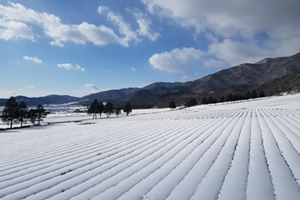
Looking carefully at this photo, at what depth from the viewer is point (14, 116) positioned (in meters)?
38.4

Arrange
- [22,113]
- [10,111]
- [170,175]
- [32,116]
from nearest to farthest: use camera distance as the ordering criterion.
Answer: [170,175]
[10,111]
[22,113]
[32,116]

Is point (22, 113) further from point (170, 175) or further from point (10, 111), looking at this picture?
point (170, 175)

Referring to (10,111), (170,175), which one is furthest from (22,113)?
(170,175)

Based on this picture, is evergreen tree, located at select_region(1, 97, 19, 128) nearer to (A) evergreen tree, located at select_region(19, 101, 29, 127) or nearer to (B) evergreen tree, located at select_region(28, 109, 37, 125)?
(A) evergreen tree, located at select_region(19, 101, 29, 127)

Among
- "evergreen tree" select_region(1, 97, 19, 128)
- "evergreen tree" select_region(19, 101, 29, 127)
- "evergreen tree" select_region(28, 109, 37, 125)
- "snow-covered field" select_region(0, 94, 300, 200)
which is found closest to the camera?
"snow-covered field" select_region(0, 94, 300, 200)

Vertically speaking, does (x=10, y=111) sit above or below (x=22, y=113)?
above

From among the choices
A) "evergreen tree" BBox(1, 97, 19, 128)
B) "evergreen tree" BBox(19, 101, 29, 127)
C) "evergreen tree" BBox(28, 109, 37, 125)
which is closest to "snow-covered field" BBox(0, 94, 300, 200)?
"evergreen tree" BBox(1, 97, 19, 128)

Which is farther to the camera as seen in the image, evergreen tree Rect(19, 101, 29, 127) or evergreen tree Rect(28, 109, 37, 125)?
evergreen tree Rect(28, 109, 37, 125)

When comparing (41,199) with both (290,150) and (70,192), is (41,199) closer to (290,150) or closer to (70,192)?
(70,192)

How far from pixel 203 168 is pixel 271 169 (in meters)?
1.19

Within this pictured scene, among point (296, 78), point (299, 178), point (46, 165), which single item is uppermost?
point (296, 78)

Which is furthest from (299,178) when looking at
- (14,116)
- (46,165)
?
(14,116)

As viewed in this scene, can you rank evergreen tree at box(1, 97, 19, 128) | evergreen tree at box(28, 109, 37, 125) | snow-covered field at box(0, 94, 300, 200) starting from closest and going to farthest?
snow-covered field at box(0, 94, 300, 200), evergreen tree at box(1, 97, 19, 128), evergreen tree at box(28, 109, 37, 125)

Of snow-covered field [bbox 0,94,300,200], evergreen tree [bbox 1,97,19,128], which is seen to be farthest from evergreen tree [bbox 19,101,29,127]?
snow-covered field [bbox 0,94,300,200]
